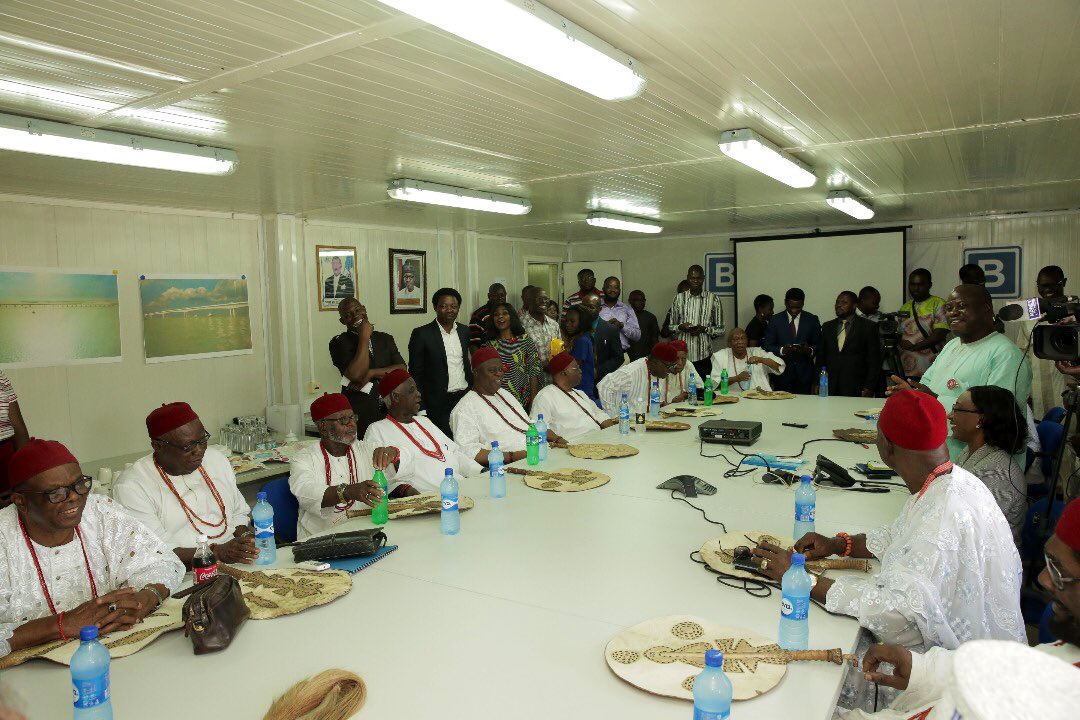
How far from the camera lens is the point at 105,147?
12.0 ft

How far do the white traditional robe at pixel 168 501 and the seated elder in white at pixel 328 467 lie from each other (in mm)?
363

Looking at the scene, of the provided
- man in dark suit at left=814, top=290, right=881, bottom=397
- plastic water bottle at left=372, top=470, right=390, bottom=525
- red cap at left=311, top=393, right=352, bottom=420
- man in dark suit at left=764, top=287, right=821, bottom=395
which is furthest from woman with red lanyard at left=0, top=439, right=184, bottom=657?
man in dark suit at left=814, top=290, right=881, bottom=397

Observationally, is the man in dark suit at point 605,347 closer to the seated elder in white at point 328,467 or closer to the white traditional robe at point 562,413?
the white traditional robe at point 562,413

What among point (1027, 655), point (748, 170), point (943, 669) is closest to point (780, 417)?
point (748, 170)

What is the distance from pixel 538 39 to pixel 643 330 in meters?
7.73

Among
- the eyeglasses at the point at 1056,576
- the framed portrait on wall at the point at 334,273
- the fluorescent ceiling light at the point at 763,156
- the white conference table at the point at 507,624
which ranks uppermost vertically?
the fluorescent ceiling light at the point at 763,156

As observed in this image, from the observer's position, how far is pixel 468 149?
14.3 ft

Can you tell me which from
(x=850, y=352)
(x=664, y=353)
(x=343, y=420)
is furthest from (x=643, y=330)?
(x=343, y=420)

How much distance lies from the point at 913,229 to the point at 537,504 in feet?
28.3

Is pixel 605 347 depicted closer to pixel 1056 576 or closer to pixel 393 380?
pixel 393 380

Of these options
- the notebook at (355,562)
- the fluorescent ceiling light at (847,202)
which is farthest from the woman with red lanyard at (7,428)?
the fluorescent ceiling light at (847,202)

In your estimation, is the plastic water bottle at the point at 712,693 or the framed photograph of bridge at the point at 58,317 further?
the framed photograph of bridge at the point at 58,317

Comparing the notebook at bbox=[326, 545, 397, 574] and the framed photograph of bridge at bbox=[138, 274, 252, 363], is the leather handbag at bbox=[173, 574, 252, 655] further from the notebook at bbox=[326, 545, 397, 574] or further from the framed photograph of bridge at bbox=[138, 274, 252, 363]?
the framed photograph of bridge at bbox=[138, 274, 252, 363]

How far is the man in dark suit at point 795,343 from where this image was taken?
8.13 metres
